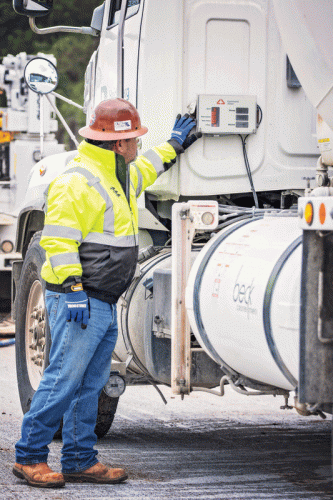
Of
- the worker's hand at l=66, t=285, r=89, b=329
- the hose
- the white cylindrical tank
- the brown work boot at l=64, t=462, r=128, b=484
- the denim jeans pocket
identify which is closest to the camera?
the white cylindrical tank

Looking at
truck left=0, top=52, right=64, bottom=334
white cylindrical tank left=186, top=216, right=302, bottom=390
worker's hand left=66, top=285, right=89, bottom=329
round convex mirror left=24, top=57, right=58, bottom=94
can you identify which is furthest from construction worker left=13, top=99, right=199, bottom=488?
truck left=0, top=52, right=64, bottom=334

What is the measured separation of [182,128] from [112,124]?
640 millimetres

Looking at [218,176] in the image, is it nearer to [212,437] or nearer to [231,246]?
[231,246]

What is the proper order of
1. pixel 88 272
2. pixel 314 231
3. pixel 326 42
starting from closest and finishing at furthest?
pixel 314 231, pixel 326 42, pixel 88 272

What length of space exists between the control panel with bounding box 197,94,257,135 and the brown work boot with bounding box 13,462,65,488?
7.23ft

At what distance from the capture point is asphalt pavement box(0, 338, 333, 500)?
5.34 meters

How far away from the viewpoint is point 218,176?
241 inches

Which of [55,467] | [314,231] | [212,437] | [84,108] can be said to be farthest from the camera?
[84,108]

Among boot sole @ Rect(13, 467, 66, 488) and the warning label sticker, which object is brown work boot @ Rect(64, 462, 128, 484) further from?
the warning label sticker

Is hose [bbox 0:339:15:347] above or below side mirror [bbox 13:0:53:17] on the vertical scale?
below

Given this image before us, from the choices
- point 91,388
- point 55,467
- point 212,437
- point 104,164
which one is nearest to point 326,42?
point 104,164

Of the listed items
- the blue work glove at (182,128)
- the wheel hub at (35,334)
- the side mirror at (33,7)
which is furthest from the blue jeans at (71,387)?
the side mirror at (33,7)

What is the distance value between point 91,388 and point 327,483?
1426mm

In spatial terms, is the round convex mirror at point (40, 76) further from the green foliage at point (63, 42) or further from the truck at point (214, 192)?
the green foliage at point (63, 42)
